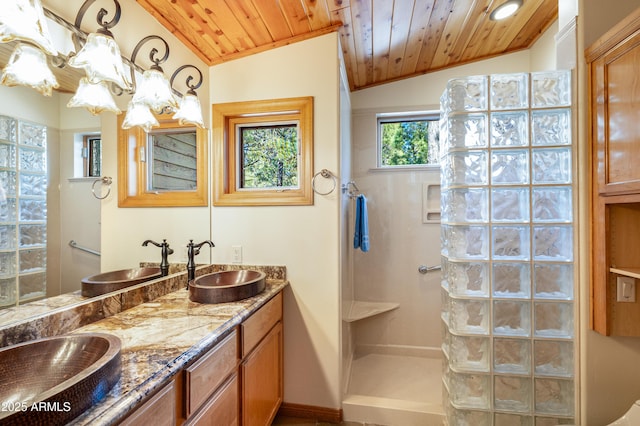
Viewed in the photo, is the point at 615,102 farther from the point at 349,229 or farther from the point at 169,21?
the point at 169,21

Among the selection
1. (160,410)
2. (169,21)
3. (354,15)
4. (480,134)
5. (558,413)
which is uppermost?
(354,15)

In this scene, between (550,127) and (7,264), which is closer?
(7,264)

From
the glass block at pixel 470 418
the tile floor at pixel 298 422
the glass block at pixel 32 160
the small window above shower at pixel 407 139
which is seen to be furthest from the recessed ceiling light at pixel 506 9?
the tile floor at pixel 298 422

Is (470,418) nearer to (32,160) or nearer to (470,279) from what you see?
(470,279)

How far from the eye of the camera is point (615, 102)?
127 cm

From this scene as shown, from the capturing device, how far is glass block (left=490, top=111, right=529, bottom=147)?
5.11 ft

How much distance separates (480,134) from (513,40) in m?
1.43

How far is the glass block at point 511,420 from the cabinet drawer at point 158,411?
5.36 feet

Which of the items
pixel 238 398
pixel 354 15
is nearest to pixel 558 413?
pixel 238 398

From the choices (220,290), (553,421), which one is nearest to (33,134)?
(220,290)

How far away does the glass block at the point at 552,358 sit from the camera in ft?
4.99

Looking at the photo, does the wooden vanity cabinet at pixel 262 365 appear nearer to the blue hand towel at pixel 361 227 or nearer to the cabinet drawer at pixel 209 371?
the cabinet drawer at pixel 209 371

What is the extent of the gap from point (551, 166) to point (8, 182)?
2317 mm

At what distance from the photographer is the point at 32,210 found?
99cm
